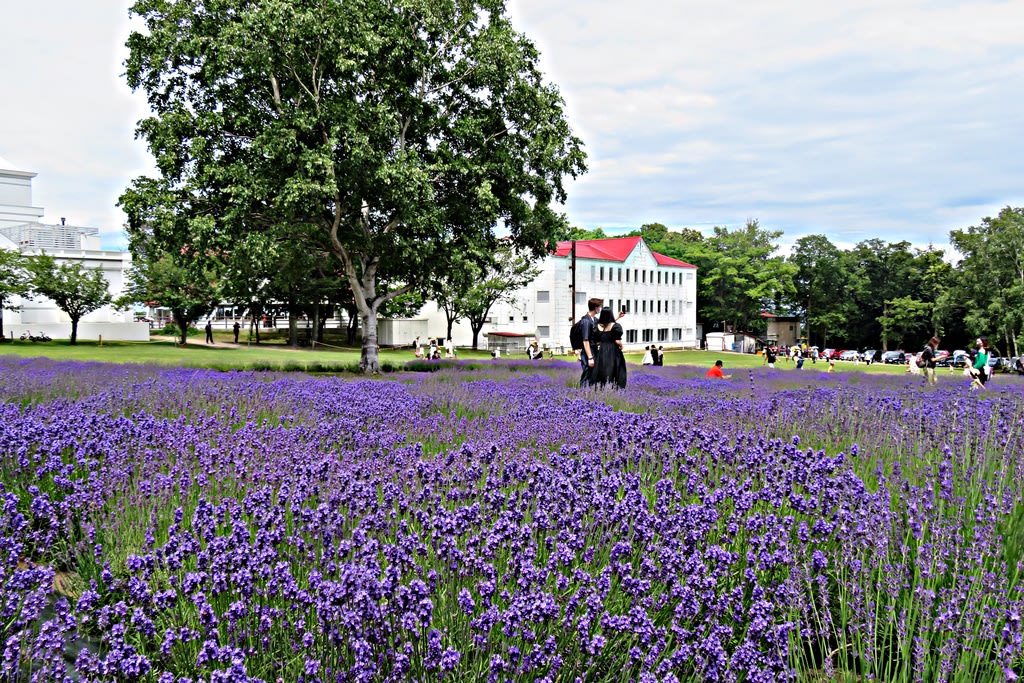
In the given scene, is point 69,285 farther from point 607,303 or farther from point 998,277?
point 998,277

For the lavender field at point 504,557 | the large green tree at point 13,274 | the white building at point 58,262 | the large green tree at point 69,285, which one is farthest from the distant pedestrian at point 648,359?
the large green tree at point 13,274

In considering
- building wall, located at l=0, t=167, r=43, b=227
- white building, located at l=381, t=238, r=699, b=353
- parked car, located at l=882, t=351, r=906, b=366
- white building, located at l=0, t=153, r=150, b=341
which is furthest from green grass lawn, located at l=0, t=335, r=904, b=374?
building wall, located at l=0, t=167, r=43, b=227

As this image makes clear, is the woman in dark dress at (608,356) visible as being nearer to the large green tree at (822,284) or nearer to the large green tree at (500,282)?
the large green tree at (500,282)

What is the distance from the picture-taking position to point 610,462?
183 inches

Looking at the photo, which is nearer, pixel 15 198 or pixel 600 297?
pixel 600 297

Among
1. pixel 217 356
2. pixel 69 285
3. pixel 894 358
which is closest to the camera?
pixel 217 356

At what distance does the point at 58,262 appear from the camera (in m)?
46.8

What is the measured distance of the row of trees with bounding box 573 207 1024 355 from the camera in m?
65.8

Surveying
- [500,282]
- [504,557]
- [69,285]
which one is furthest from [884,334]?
[504,557]

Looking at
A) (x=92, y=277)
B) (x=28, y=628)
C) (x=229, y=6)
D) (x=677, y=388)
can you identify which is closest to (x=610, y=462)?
(x=28, y=628)

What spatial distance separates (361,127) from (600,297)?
3472 cm

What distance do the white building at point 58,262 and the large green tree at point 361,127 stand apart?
96.6ft

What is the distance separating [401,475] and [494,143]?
18.1m

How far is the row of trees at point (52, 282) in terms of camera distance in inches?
1547
